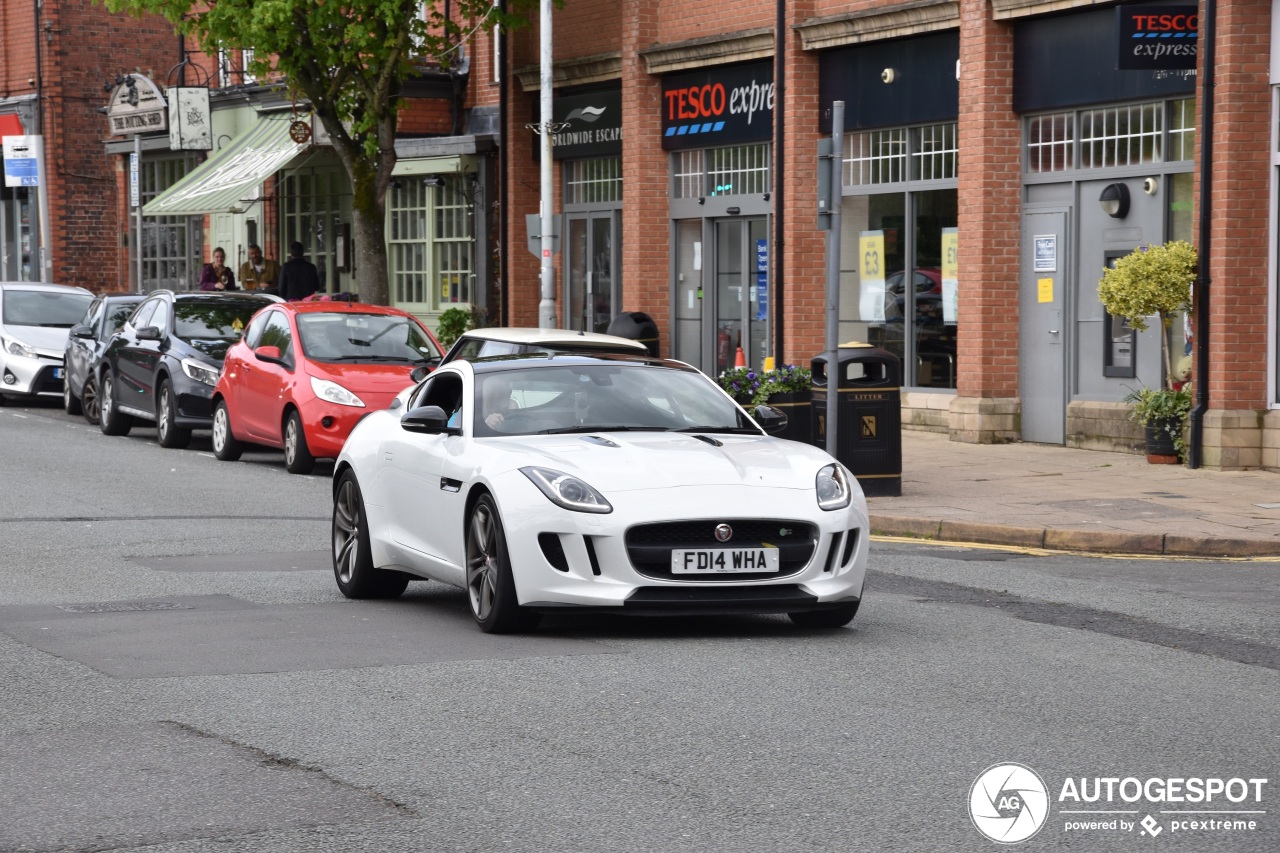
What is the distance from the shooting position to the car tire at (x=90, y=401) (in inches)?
957

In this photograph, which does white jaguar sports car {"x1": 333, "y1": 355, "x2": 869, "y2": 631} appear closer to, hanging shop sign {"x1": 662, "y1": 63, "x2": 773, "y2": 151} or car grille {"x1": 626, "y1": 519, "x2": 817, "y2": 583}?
car grille {"x1": 626, "y1": 519, "x2": 817, "y2": 583}

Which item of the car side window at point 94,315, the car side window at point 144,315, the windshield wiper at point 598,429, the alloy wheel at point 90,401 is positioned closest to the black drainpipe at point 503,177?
the car side window at point 94,315

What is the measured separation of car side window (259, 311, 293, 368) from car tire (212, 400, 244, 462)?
901mm

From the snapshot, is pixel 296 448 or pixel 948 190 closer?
pixel 296 448

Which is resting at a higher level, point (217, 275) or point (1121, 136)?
point (1121, 136)

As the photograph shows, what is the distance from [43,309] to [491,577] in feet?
65.1

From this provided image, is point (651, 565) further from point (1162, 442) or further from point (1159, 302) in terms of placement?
point (1162, 442)

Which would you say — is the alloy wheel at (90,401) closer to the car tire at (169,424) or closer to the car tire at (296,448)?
the car tire at (169,424)

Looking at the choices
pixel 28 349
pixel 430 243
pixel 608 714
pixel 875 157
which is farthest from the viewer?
pixel 430 243

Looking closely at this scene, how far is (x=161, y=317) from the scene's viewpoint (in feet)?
71.7

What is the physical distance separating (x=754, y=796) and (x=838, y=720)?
1.19 meters

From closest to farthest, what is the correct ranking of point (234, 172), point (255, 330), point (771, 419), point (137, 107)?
1. point (771, 419)
2. point (255, 330)
3. point (234, 172)
4. point (137, 107)

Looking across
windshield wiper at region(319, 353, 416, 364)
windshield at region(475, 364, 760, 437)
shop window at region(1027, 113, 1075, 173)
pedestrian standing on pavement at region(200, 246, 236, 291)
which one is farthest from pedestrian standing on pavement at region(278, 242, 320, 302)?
windshield at region(475, 364, 760, 437)

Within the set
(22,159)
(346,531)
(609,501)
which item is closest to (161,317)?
(346,531)
